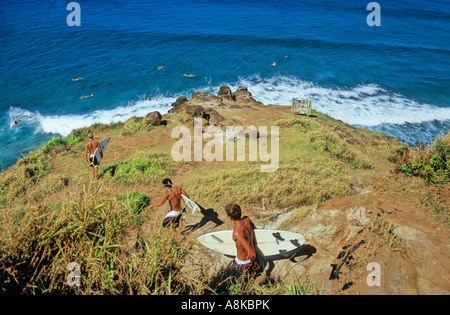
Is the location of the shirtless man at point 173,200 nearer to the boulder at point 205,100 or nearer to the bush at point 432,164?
the bush at point 432,164

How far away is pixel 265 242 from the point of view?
625 cm

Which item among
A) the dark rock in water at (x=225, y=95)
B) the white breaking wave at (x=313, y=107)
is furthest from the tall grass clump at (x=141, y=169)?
the white breaking wave at (x=313, y=107)

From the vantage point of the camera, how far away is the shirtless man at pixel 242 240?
17.1 ft

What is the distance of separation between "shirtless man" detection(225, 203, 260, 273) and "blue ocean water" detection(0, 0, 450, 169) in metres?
20.9

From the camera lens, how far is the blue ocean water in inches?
1054

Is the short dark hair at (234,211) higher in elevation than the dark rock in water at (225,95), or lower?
higher

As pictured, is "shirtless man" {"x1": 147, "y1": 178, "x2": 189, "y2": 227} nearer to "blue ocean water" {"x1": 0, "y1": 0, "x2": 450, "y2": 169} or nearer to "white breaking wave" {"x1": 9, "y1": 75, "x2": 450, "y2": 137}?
"blue ocean water" {"x1": 0, "y1": 0, "x2": 450, "y2": 169}

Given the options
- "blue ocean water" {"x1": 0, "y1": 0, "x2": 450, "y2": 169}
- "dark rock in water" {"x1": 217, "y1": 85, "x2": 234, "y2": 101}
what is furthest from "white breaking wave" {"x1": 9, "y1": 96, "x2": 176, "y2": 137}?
"dark rock in water" {"x1": 217, "y1": 85, "x2": 234, "y2": 101}

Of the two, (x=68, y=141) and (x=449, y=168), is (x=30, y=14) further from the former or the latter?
(x=449, y=168)

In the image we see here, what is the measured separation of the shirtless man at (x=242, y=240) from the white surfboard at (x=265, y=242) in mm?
694

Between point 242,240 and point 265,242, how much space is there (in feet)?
4.16

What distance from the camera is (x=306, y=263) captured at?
6270mm
